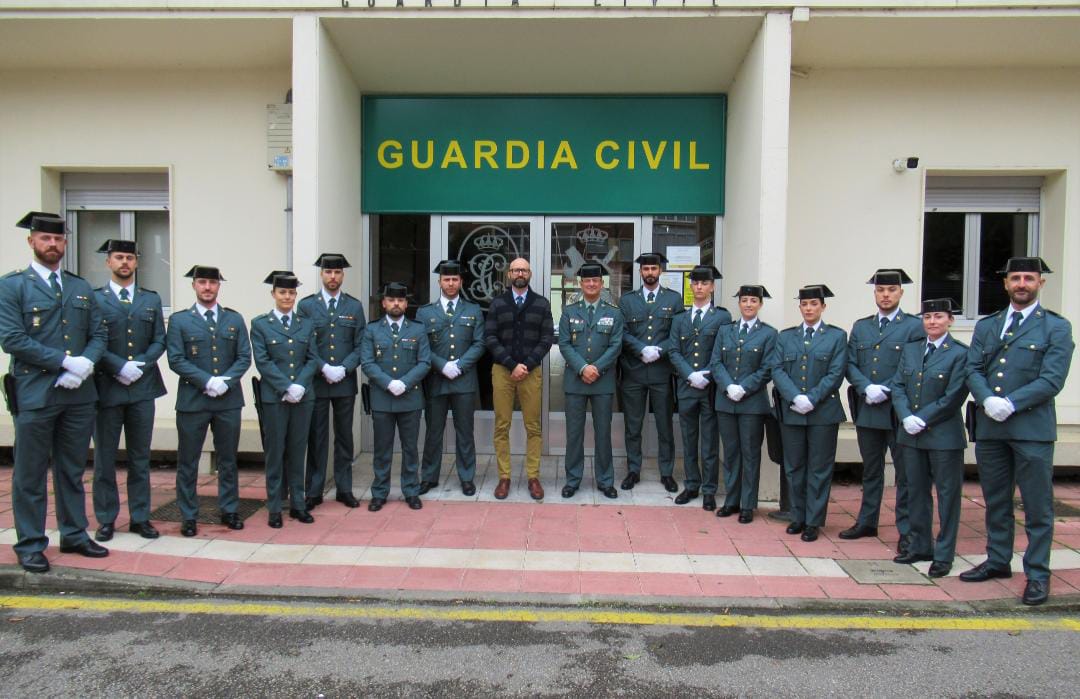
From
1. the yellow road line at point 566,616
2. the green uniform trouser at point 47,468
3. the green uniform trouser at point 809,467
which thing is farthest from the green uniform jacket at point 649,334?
the green uniform trouser at point 47,468

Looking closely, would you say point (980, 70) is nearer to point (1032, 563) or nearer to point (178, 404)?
point (1032, 563)

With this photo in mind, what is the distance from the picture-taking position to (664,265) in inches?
311

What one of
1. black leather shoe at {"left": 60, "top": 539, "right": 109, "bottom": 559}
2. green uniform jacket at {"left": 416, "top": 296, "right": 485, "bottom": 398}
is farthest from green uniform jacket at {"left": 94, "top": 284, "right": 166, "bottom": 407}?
green uniform jacket at {"left": 416, "top": 296, "right": 485, "bottom": 398}

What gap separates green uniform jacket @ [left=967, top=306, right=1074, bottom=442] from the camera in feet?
14.4

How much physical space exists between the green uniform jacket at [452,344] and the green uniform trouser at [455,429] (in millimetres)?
91

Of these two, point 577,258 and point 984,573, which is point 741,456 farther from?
point 577,258

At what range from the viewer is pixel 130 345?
5238 mm

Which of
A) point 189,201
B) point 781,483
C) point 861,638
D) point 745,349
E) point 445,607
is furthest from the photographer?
point 189,201

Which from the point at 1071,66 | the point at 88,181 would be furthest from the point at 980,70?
the point at 88,181

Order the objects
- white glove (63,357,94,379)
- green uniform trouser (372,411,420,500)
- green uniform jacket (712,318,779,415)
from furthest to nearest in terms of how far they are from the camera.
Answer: green uniform trouser (372,411,420,500)
green uniform jacket (712,318,779,415)
white glove (63,357,94,379)

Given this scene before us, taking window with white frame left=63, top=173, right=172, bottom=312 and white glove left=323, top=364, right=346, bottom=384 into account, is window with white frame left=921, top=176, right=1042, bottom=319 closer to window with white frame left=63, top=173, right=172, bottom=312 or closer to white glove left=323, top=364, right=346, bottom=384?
white glove left=323, top=364, right=346, bottom=384

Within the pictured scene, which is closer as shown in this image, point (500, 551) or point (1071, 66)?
point (500, 551)

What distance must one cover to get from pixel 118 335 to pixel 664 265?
17.3 ft

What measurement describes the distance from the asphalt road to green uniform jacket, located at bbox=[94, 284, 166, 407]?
1481 mm
